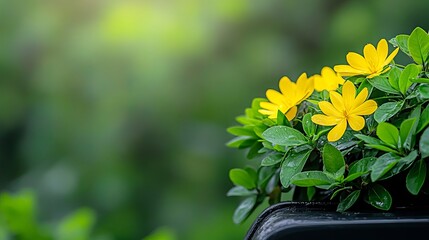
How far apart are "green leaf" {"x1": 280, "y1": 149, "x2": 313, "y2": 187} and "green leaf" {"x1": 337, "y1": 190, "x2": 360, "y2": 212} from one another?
51mm

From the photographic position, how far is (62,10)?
2.50m

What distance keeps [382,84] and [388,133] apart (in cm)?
7

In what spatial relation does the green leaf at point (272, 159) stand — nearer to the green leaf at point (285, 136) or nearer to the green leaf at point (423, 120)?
the green leaf at point (285, 136)

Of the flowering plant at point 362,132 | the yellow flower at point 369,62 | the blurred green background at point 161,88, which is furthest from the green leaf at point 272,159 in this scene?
the blurred green background at point 161,88

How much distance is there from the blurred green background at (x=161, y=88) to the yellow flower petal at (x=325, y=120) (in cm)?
160

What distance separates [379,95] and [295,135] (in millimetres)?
102

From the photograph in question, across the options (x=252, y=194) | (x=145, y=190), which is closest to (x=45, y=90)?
(x=145, y=190)

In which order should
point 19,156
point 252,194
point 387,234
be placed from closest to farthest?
point 387,234 → point 252,194 → point 19,156

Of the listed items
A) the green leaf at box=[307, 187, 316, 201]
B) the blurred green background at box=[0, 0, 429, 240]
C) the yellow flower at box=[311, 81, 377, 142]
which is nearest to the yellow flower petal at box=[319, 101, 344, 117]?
the yellow flower at box=[311, 81, 377, 142]

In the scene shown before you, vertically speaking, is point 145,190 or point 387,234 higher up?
point 145,190

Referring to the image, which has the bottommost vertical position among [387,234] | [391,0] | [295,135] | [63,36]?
[387,234]

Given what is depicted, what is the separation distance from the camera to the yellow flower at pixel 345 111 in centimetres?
62

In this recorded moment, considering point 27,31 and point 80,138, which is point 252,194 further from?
point 27,31

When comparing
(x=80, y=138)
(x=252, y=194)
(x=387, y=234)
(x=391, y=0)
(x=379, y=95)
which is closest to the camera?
(x=387, y=234)
